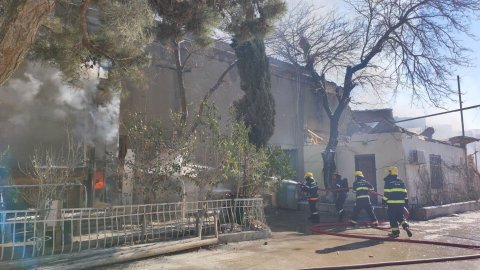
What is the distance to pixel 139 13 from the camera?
6160 mm

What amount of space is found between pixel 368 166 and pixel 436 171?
12.0ft

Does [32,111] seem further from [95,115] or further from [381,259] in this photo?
[381,259]

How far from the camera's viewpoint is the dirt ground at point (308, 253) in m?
6.93

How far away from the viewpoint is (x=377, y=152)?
16.5 m

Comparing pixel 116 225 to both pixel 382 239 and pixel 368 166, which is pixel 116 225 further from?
pixel 368 166

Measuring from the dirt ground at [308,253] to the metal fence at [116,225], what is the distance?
1.93 feet

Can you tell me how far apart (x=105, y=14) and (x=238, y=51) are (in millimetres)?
7924

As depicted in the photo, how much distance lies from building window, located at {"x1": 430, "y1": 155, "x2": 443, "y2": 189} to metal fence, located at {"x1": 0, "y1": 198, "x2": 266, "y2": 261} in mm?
10888

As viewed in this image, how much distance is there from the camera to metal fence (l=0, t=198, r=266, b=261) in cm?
626

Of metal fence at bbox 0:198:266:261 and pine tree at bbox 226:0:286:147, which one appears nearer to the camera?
metal fence at bbox 0:198:266:261

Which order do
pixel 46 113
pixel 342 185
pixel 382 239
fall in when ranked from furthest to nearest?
1. pixel 342 185
2. pixel 46 113
3. pixel 382 239

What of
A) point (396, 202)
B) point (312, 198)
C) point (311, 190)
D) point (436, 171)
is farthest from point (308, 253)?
point (436, 171)

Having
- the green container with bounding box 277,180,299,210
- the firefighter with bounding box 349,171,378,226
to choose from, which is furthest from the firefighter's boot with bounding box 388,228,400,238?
the green container with bounding box 277,180,299,210

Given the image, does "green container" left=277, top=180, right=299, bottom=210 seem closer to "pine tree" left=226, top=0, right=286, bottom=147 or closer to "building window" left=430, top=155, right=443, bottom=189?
"pine tree" left=226, top=0, right=286, bottom=147
